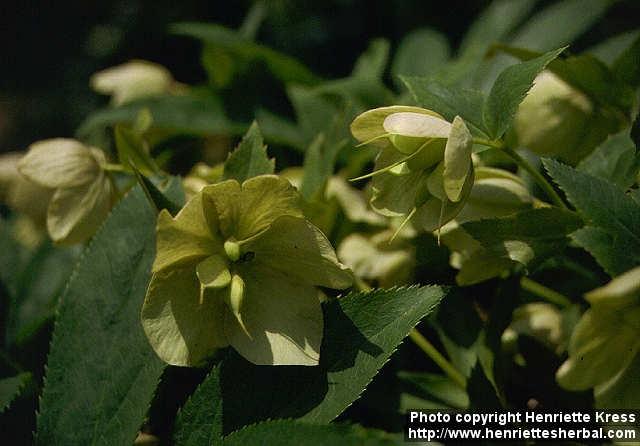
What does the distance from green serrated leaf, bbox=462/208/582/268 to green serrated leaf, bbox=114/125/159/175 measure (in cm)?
28

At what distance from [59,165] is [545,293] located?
1.22 ft

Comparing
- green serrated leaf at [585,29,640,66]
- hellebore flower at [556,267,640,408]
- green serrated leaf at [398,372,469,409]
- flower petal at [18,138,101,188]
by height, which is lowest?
green serrated leaf at [398,372,469,409]

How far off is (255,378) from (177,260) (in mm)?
81

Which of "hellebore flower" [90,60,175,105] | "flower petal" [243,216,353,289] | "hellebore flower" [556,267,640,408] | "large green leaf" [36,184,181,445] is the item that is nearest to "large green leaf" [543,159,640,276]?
"hellebore flower" [556,267,640,408]

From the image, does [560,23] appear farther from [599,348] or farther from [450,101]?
[599,348]

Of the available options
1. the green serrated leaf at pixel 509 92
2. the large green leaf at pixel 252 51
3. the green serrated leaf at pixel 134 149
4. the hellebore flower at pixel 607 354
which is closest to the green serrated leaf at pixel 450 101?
the green serrated leaf at pixel 509 92

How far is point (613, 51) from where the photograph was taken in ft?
2.31

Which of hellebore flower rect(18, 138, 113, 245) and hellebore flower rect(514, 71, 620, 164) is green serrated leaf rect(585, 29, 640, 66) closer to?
hellebore flower rect(514, 71, 620, 164)

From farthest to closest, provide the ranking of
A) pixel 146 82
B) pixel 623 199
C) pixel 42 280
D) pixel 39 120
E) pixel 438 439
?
pixel 39 120, pixel 146 82, pixel 42 280, pixel 438 439, pixel 623 199

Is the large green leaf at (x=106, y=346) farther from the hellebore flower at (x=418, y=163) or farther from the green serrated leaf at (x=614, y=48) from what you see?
the green serrated leaf at (x=614, y=48)

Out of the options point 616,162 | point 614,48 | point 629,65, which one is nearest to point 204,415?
point 616,162

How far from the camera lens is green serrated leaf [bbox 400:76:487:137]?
0.43 m

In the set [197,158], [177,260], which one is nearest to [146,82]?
[197,158]

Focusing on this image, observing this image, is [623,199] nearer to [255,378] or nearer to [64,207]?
[255,378]
